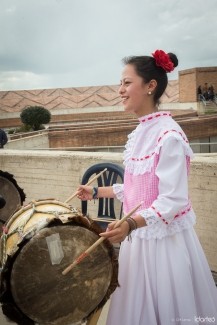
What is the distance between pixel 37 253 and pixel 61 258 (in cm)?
12

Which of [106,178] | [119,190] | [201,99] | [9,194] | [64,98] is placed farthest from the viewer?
[64,98]

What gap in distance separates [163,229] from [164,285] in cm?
29

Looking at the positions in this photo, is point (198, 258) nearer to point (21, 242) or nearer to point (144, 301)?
point (144, 301)

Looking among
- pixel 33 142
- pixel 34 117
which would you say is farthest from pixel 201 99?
pixel 33 142

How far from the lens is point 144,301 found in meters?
1.93

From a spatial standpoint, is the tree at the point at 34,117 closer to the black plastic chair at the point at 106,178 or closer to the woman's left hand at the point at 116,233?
the black plastic chair at the point at 106,178

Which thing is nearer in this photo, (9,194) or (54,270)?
(54,270)

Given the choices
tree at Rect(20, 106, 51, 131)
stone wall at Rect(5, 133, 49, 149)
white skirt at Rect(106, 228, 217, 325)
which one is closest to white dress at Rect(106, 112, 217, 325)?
white skirt at Rect(106, 228, 217, 325)

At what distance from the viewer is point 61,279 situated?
1.75 m

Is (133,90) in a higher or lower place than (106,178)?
higher

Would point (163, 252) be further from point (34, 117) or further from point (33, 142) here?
point (34, 117)

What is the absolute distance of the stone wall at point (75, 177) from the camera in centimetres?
312

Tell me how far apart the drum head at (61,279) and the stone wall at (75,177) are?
1.60 meters

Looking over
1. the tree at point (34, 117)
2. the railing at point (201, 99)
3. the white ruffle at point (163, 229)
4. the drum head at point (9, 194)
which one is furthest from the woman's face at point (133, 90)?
the railing at point (201, 99)
